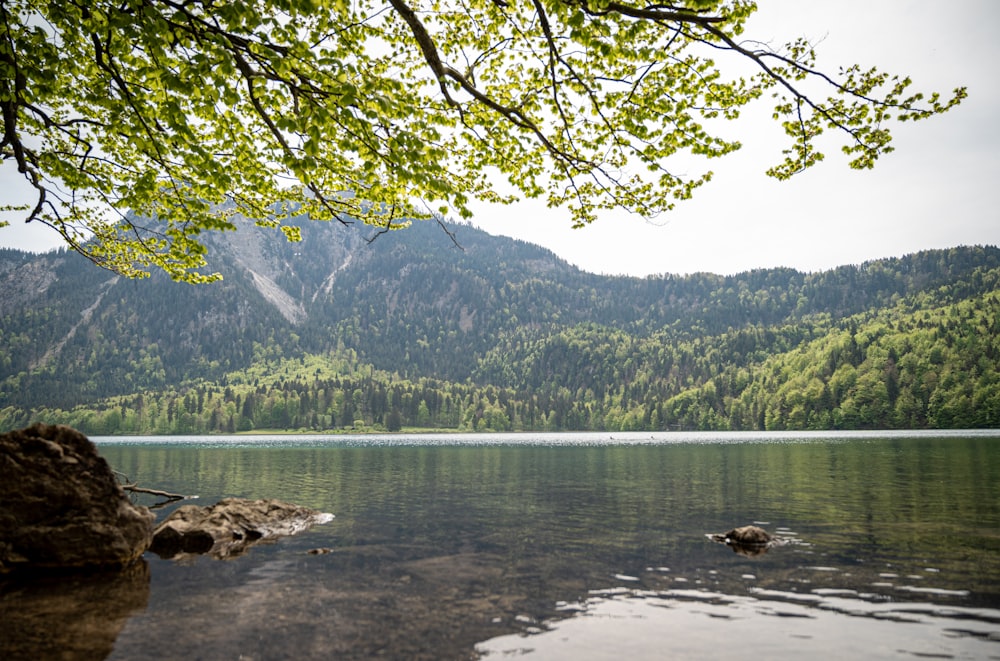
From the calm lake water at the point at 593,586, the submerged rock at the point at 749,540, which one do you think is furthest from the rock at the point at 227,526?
the submerged rock at the point at 749,540

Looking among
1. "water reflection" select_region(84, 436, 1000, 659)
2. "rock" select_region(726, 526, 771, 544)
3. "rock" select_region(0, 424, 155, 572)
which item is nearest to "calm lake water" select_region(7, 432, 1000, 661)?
"water reflection" select_region(84, 436, 1000, 659)

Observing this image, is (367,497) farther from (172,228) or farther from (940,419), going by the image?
(940,419)

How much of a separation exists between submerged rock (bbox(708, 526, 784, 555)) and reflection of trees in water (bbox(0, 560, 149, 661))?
19758mm

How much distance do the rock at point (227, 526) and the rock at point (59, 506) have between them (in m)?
2.72

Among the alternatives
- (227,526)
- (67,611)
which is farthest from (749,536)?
(67,611)

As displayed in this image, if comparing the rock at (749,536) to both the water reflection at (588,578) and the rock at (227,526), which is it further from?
the rock at (227,526)

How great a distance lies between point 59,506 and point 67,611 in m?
6.18

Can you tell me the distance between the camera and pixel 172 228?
17.2m

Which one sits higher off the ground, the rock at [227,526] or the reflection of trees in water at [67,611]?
the reflection of trees in water at [67,611]

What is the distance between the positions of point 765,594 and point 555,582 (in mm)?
5835

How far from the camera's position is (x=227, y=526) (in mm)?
25891

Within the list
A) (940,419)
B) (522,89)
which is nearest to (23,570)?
(522,89)

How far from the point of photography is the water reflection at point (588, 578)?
12827mm

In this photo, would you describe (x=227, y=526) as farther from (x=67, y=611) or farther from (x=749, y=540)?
(x=749, y=540)
